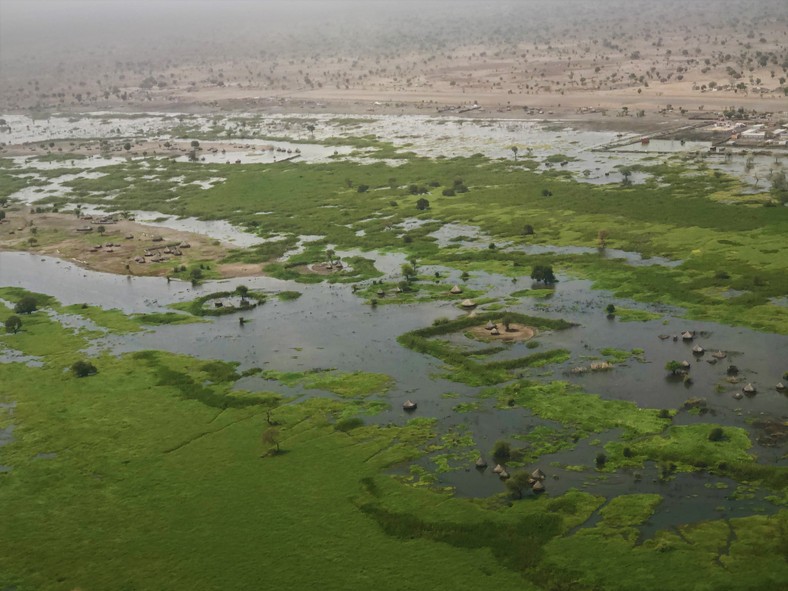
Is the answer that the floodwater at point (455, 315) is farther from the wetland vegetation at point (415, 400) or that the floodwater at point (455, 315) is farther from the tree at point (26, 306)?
the tree at point (26, 306)

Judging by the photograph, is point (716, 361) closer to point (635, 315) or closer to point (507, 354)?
point (635, 315)

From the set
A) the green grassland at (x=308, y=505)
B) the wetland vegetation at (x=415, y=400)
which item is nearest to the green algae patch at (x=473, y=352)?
the wetland vegetation at (x=415, y=400)

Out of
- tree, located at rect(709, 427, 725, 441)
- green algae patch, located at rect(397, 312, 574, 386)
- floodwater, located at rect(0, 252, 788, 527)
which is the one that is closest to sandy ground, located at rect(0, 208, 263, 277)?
floodwater, located at rect(0, 252, 788, 527)

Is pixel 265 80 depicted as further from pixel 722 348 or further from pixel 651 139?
pixel 722 348

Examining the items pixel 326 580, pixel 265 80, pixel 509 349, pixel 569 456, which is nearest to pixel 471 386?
pixel 509 349

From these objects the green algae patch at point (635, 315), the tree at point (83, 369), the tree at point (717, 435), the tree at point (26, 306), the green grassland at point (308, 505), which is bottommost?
the green grassland at point (308, 505)

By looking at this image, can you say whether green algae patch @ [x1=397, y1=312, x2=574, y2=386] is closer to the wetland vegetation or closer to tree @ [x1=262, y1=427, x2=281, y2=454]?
the wetland vegetation
